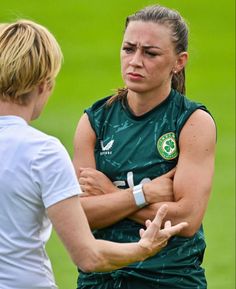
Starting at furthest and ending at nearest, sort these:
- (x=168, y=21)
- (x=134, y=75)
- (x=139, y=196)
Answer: (x=168, y=21)
(x=134, y=75)
(x=139, y=196)

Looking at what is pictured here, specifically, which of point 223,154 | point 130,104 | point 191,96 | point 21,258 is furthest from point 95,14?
point 21,258

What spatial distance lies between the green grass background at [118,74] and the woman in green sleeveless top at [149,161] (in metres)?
3.02

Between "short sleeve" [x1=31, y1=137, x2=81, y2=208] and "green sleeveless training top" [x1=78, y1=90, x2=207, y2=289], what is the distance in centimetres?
103

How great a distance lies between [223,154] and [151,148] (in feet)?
22.0

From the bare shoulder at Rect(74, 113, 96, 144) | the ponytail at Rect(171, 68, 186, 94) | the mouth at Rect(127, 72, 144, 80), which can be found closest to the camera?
the mouth at Rect(127, 72, 144, 80)

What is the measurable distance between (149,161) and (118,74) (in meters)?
10.0

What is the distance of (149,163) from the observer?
533cm

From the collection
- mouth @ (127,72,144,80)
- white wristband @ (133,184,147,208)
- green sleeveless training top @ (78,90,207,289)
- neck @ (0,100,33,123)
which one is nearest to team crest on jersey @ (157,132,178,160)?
green sleeveless training top @ (78,90,207,289)

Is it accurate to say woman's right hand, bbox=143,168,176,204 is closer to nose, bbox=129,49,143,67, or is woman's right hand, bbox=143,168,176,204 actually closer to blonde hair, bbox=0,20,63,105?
nose, bbox=129,49,143,67

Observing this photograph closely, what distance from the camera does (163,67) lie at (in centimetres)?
550

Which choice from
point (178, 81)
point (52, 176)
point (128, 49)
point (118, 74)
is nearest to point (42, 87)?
point (52, 176)

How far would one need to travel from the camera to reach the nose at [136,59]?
542cm

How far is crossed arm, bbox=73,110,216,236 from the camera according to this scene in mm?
5297

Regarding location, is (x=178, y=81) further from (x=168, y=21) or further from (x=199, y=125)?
(x=199, y=125)
